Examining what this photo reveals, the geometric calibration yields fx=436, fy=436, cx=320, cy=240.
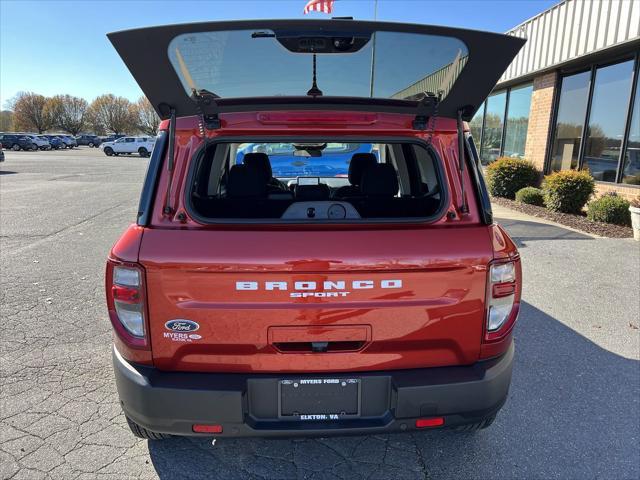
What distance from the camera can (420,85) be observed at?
2174 millimetres

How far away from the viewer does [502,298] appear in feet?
A: 6.43

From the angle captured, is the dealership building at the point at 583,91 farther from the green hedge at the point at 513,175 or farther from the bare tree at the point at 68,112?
the bare tree at the point at 68,112

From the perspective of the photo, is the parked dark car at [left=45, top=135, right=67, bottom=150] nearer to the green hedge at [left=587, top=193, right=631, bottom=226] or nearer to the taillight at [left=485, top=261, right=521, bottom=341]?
the green hedge at [left=587, top=193, right=631, bottom=226]

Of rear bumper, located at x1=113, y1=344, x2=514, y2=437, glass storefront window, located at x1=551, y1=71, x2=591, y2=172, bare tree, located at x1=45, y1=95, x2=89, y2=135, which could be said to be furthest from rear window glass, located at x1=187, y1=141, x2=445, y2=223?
bare tree, located at x1=45, y1=95, x2=89, y2=135

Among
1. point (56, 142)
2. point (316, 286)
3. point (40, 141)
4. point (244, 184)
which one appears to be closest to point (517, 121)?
point (244, 184)

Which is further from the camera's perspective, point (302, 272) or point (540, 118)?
point (540, 118)

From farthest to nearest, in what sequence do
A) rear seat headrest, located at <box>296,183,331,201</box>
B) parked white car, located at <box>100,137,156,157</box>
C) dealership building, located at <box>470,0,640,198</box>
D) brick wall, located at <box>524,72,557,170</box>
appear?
parked white car, located at <box>100,137,156,157</box> → brick wall, located at <box>524,72,557,170</box> → dealership building, located at <box>470,0,640,198</box> → rear seat headrest, located at <box>296,183,331,201</box>

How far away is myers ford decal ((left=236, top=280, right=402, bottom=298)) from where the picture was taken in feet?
5.93

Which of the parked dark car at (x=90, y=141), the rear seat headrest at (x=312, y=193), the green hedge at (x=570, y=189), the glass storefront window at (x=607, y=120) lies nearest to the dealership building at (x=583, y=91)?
the glass storefront window at (x=607, y=120)

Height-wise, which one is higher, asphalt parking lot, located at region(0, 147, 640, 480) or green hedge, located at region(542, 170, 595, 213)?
green hedge, located at region(542, 170, 595, 213)

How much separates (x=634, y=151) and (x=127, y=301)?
1004 centimetres

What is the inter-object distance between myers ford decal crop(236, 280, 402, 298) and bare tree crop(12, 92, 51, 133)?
9368 cm

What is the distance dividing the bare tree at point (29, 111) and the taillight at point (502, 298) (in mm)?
94132

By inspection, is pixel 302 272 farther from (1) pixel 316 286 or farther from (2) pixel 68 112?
(2) pixel 68 112
